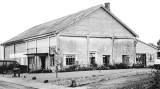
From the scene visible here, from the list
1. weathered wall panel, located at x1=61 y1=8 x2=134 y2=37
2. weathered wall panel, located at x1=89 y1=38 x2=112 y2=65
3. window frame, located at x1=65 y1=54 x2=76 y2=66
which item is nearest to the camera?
window frame, located at x1=65 y1=54 x2=76 y2=66

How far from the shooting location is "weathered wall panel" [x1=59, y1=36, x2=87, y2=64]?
102 ft

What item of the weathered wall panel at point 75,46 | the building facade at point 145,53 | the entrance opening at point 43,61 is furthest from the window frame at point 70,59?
the building facade at point 145,53

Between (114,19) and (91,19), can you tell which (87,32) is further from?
(114,19)

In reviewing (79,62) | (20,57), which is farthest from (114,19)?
(20,57)

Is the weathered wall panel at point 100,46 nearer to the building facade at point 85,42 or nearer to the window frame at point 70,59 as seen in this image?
the building facade at point 85,42

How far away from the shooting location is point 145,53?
1554 inches

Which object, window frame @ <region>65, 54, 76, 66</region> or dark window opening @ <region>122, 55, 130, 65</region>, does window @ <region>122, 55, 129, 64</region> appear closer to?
dark window opening @ <region>122, 55, 130, 65</region>

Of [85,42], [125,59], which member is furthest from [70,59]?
[125,59]

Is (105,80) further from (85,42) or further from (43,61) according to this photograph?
(43,61)

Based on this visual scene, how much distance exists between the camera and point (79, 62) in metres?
32.0

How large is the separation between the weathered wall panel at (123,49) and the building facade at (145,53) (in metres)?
2.05

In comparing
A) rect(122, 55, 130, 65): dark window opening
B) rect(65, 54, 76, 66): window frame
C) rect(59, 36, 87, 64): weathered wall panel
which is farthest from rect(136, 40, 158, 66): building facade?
rect(65, 54, 76, 66): window frame

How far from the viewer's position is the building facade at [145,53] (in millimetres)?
38594

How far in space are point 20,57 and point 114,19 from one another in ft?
52.0
